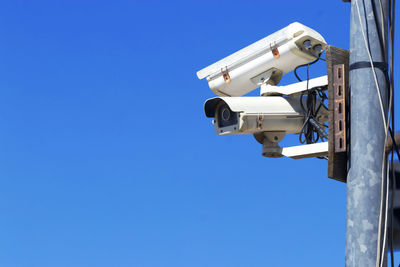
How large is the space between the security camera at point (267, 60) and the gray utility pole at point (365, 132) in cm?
154

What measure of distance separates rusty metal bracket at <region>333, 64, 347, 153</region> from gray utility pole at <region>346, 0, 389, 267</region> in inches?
2.4

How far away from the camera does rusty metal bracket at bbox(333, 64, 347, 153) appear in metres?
4.23

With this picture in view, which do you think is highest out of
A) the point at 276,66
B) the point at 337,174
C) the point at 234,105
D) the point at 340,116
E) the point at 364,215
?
the point at 276,66

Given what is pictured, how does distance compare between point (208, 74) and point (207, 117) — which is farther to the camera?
point (208, 74)

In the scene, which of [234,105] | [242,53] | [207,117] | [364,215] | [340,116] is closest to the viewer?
[364,215]

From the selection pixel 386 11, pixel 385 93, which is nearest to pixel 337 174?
pixel 385 93

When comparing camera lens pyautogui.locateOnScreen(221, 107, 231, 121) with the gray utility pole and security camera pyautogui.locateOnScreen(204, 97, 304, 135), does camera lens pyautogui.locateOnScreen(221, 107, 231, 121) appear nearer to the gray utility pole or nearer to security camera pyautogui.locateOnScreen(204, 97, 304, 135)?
security camera pyautogui.locateOnScreen(204, 97, 304, 135)

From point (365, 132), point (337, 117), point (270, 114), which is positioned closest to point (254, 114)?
point (270, 114)

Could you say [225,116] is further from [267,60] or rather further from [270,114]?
[267,60]

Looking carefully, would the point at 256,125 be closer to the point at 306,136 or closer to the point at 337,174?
the point at 306,136

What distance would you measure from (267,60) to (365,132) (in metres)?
2.07

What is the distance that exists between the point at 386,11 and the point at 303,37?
1552mm

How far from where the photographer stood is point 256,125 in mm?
5375

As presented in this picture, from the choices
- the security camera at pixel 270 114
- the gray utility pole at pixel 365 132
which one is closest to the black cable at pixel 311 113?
the security camera at pixel 270 114
